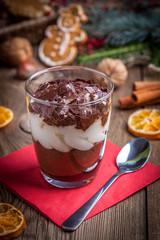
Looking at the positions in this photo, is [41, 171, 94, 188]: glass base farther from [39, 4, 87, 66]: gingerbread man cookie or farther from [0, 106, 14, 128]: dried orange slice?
[39, 4, 87, 66]: gingerbread man cookie

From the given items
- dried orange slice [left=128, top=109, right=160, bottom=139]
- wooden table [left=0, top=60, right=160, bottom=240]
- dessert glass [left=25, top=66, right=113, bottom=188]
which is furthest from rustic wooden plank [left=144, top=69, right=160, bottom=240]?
dessert glass [left=25, top=66, right=113, bottom=188]

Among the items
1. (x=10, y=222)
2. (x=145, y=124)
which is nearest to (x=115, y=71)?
(x=145, y=124)

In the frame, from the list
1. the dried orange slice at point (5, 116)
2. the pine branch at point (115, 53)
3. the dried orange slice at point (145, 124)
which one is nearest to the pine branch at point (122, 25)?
the pine branch at point (115, 53)

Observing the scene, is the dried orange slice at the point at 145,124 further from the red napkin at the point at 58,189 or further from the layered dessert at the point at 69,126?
the layered dessert at the point at 69,126

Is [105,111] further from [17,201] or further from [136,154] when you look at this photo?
[17,201]

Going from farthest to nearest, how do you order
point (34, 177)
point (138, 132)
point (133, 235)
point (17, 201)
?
point (138, 132) < point (34, 177) < point (17, 201) < point (133, 235)

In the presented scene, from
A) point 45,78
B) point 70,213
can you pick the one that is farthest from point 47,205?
point 45,78
